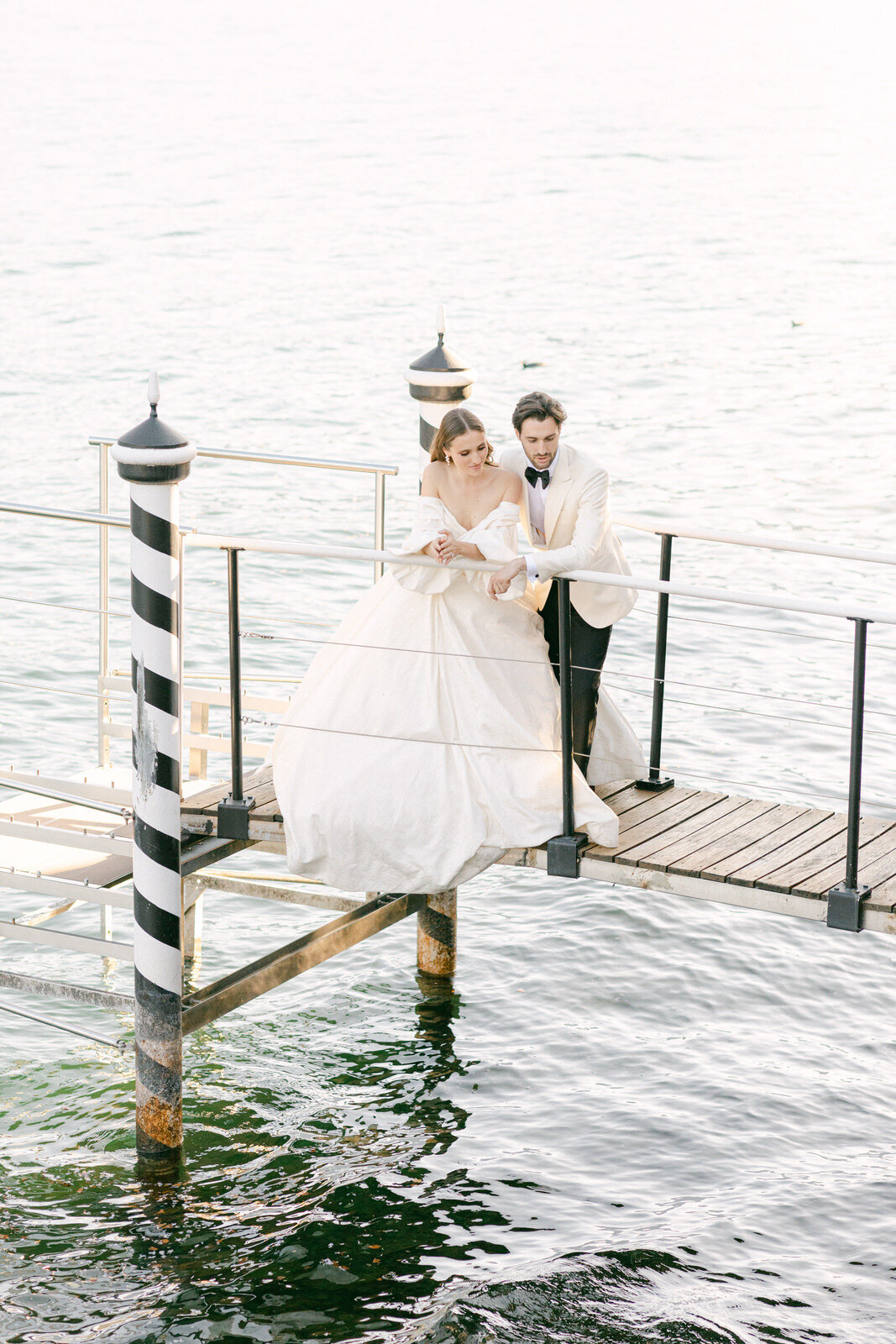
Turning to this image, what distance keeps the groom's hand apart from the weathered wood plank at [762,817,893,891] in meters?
1.47

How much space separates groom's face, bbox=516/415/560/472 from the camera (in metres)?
6.64

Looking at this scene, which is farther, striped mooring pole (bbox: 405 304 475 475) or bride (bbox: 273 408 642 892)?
striped mooring pole (bbox: 405 304 475 475)

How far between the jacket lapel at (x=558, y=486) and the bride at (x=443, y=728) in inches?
5.7

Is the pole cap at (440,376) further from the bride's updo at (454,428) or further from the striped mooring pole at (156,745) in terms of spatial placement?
the striped mooring pole at (156,745)

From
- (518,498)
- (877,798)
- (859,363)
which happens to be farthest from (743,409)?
(518,498)

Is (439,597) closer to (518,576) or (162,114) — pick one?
(518,576)

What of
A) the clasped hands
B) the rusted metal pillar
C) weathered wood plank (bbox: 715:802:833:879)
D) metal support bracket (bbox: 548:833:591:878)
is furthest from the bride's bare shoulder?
the rusted metal pillar

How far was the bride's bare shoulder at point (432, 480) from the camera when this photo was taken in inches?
272

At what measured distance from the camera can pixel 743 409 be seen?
75.7ft

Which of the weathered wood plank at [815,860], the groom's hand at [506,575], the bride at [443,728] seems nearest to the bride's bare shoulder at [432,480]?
the bride at [443,728]

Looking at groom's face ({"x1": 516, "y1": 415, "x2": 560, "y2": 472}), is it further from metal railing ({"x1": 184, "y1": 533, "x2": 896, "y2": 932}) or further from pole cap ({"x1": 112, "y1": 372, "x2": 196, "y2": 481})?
pole cap ({"x1": 112, "y1": 372, "x2": 196, "y2": 481})

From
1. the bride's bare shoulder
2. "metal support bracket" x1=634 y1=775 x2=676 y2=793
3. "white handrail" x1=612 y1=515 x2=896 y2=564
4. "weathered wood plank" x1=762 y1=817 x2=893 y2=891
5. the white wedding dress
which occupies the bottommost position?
"weathered wood plank" x1=762 y1=817 x2=893 y2=891

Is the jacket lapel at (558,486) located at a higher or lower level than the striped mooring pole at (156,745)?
higher

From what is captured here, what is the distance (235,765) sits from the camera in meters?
7.22
